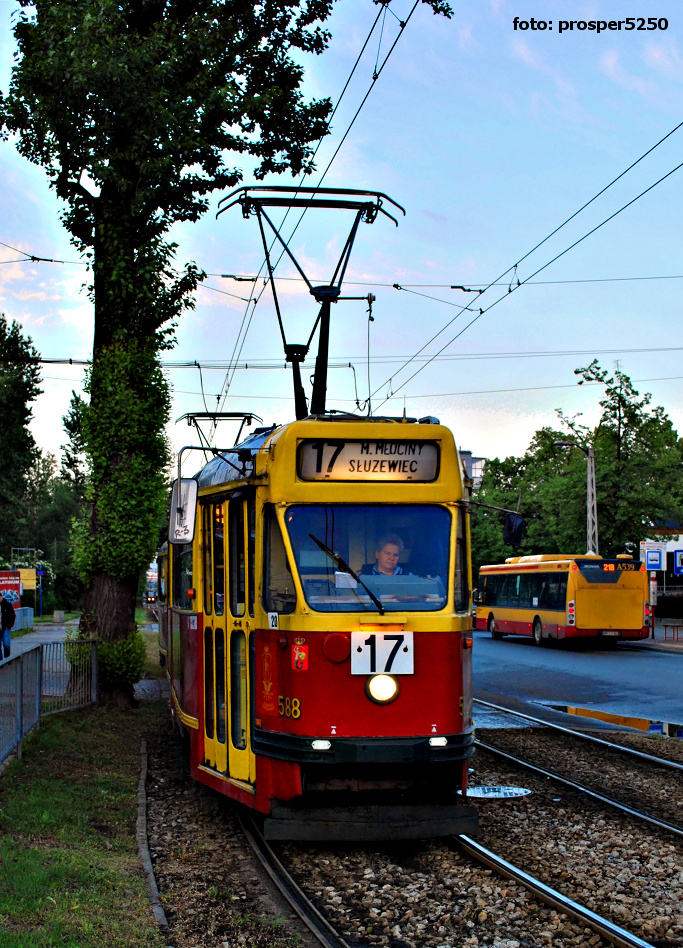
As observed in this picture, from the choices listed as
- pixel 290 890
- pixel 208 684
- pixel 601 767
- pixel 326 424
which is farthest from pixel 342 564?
pixel 601 767

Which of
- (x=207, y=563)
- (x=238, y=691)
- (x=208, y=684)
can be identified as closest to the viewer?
(x=238, y=691)

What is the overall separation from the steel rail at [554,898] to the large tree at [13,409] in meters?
42.7

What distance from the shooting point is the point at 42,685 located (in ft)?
44.7

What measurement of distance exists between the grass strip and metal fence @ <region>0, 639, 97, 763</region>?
1.05 feet

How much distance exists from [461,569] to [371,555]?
28.3 inches

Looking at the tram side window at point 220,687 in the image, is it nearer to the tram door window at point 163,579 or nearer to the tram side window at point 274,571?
the tram side window at point 274,571

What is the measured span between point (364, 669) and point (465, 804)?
1279 mm

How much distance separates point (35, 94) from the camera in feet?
47.3

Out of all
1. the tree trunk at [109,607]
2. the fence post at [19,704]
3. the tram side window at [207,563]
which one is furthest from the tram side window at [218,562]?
the tree trunk at [109,607]

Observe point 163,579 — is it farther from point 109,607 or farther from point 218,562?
point 218,562

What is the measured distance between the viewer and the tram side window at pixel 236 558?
8.16 m

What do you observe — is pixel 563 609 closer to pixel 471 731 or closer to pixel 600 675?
pixel 600 675

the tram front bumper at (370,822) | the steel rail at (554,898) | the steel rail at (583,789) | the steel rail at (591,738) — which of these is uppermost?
the tram front bumper at (370,822)

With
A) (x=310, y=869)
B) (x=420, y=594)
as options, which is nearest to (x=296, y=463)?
(x=420, y=594)
